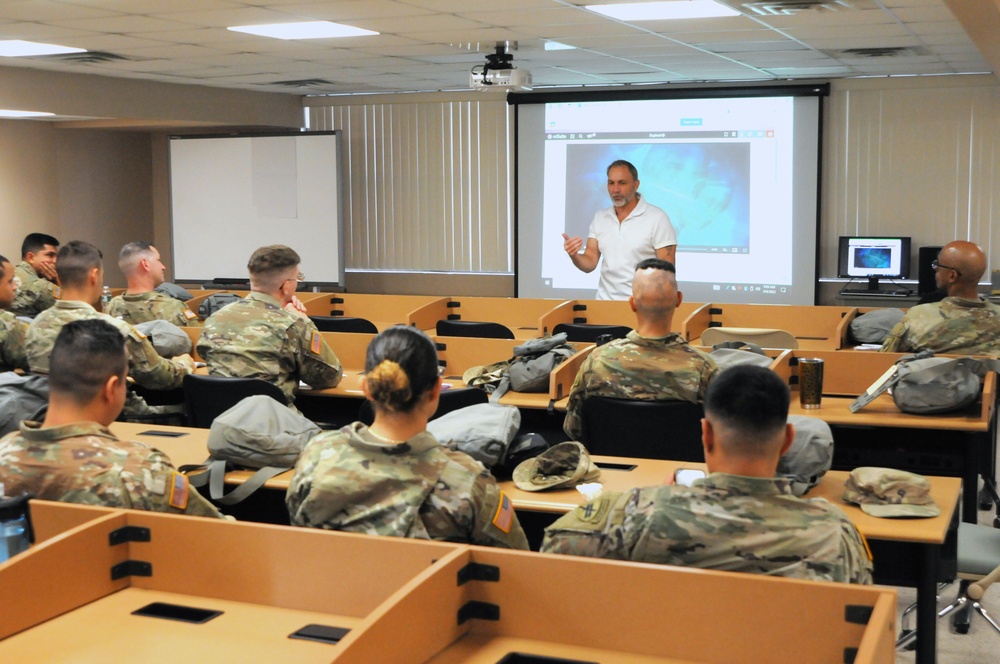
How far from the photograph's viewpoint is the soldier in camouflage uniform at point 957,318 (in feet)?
15.6

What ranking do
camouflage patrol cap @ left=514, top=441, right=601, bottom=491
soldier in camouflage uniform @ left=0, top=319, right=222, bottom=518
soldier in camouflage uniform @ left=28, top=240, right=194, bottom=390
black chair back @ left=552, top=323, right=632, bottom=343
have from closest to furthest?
soldier in camouflage uniform @ left=0, top=319, right=222, bottom=518 < camouflage patrol cap @ left=514, top=441, right=601, bottom=491 < soldier in camouflage uniform @ left=28, top=240, right=194, bottom=390 < black chair back @ left=552, top=323, right=632, bottom=343

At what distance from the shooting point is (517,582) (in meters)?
1.85

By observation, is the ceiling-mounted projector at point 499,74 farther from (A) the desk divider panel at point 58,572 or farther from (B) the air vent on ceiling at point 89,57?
(A) the desk divider panel at point 58,572

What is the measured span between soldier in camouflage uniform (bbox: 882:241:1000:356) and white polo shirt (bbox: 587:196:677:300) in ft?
6.18

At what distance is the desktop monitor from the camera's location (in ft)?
27.6

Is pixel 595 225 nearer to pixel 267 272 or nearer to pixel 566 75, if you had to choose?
pixel 566 75

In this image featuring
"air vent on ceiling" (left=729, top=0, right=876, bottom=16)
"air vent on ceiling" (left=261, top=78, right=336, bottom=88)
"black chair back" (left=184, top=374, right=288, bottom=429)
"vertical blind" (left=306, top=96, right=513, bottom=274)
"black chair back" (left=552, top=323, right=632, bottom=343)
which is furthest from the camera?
"vertical blind" (left=306, top=96, right=513, bottom=274)

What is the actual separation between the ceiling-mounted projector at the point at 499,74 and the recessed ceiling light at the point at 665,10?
3.84 feet

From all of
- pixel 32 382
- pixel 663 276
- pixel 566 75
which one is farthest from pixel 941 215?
pixel 32 382

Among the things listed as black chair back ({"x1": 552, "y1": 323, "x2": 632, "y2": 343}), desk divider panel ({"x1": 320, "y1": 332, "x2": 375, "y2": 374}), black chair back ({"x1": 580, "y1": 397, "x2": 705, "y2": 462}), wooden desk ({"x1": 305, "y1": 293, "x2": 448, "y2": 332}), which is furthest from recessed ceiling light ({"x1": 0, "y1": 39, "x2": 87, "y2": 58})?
black chair back ({"x1": 580, "y1": 397, "x2": 705, "y2": 462})

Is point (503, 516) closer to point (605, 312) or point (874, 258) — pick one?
point (605, 312)

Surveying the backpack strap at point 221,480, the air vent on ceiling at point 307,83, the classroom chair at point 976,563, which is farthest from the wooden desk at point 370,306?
the classroom chair at point 976,563

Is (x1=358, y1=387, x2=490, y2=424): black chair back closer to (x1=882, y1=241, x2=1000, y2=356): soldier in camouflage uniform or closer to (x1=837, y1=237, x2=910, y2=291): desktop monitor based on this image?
(x1=882, y1=241, x2=1000, y2=356): soldier in camouflage uniform

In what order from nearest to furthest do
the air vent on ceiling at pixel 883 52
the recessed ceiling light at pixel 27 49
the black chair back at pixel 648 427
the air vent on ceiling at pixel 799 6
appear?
the black chair back at pixel 648 427 < the air vent on ceiling at pixel 799 6 < the recessed ceiling light at pixel 27 49 < the air vent on ceiling at pixel 883 52
